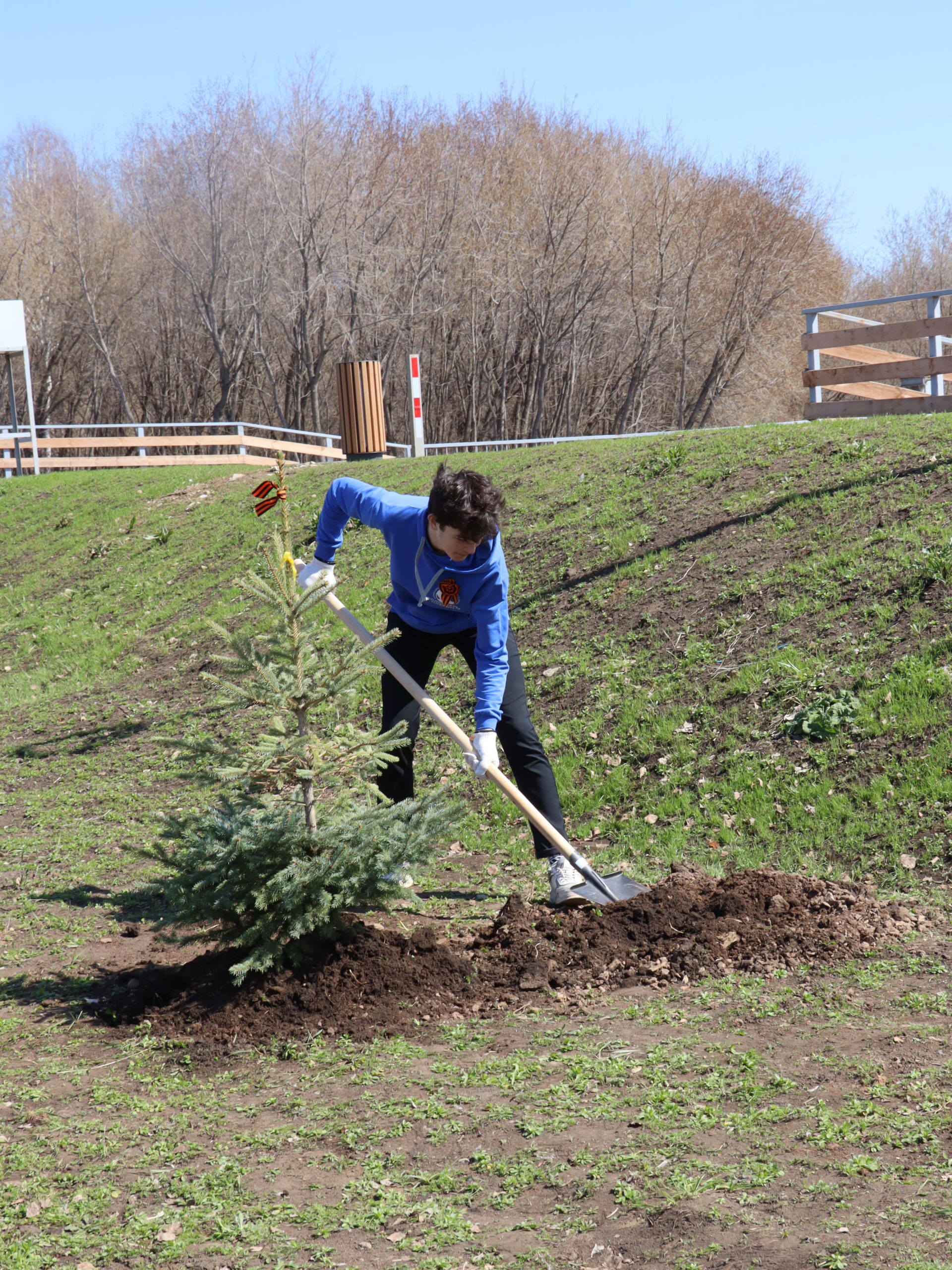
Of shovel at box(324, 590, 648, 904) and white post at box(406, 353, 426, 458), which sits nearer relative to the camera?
shovel at box(324, 590, 648, 904)

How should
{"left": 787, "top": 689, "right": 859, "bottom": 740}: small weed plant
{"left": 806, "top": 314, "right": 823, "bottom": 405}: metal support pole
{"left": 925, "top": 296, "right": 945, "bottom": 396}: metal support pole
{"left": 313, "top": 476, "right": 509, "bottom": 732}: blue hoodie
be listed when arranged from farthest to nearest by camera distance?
{"left": 806, "top": 314, "right": 823, "bottom": 405}: metal support pole < {"left": 925, "top": 296, "right": 945, "bottom": 396}: metal support pole < {"left": 787, "top": 689, "right": 859, "bottom": 740}: small weed plant < {"left": 313, "top": 476, "right": 509, "bottom": 732}: blue hoodie

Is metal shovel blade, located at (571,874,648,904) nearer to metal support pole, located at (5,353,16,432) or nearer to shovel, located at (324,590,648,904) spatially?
shovel, located at (324,590,648,904)

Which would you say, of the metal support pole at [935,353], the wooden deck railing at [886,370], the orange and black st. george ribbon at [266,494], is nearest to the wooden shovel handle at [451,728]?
the orange and black st. george ribbon at [266,494]

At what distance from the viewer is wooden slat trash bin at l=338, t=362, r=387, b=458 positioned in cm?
1697

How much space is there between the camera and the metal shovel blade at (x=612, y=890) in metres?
4.91

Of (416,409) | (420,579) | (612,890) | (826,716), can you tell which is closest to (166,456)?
(416,409)

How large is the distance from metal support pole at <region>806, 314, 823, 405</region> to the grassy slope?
326cm

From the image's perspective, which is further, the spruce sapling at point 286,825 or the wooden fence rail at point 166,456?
the wooden fence rail at point 166,456

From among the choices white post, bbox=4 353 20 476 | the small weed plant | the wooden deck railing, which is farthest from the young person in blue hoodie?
white post, bbox=4 353 20 476

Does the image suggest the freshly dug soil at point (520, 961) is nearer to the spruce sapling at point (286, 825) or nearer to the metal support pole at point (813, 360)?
the spruce sapling at point (286, 825)

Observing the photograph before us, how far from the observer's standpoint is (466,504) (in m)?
4.32

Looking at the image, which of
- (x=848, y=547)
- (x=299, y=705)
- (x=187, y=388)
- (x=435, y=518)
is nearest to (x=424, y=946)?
(x=299, y=705)

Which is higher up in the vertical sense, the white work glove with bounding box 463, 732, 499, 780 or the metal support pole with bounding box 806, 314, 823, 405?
the metal support pole with bounding box 806, 314, 823, 405

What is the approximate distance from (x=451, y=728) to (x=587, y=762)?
233 centimetres
